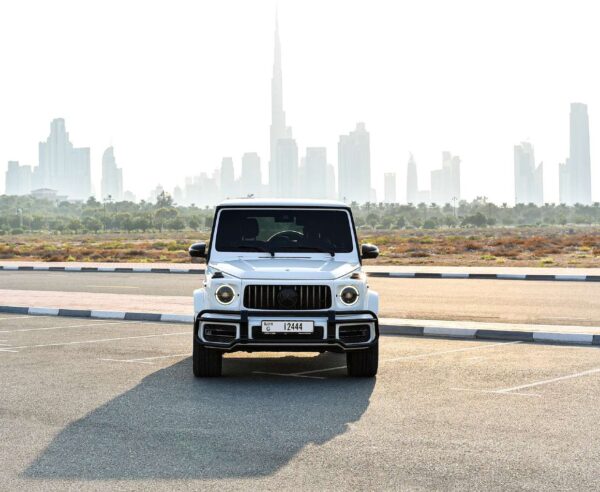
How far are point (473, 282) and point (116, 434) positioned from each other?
20.7m

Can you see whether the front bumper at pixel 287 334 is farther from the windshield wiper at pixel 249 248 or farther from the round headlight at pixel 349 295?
the windshield wiper at pixel 249 248

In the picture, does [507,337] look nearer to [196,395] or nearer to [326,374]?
[326,374]

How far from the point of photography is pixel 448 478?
19.7 feet

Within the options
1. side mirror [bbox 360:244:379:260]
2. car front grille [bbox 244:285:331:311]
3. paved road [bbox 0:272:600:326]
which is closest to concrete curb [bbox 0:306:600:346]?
paved road [bbox 0:272:600:326]

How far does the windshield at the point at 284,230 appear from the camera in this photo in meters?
11.0

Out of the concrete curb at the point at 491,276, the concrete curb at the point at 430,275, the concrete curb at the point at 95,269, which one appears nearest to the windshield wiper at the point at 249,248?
the concrete curb at the point at 430,275

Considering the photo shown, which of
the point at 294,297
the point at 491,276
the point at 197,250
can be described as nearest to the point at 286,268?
the point at 294,297

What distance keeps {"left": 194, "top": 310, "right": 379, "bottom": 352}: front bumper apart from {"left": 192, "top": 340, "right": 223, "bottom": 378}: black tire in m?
0.36

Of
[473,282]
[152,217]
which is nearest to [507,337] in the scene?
[473,282]

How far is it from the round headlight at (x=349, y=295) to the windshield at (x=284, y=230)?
3.92 feet

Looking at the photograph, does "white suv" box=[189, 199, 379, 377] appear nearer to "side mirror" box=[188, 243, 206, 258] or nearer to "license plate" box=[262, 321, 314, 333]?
"license plate" box=[262, 321, 314, 333]

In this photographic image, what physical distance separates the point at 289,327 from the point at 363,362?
1094 millimetres

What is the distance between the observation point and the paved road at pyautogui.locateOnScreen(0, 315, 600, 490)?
6.11 m

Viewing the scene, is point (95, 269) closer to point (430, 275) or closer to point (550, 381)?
point (430, 275)
